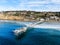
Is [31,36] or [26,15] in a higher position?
[26,15]

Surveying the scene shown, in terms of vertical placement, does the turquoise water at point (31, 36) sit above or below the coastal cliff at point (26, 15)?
below

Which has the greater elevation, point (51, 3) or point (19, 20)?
point (51, 3)

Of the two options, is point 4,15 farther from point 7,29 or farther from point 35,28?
point 35,28

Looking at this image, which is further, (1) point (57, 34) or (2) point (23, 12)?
(2) point (23, 12)

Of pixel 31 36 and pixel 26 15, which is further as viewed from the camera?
pixel 26 15

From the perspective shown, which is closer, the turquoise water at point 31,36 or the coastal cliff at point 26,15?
the turquoise water at point 31,36

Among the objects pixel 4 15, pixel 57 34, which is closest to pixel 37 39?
pixel 57 34

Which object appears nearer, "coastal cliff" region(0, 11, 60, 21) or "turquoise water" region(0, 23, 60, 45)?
"turquoise water" region(0, 23, 60, 45)

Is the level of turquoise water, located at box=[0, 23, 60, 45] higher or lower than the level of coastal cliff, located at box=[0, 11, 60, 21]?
lower
